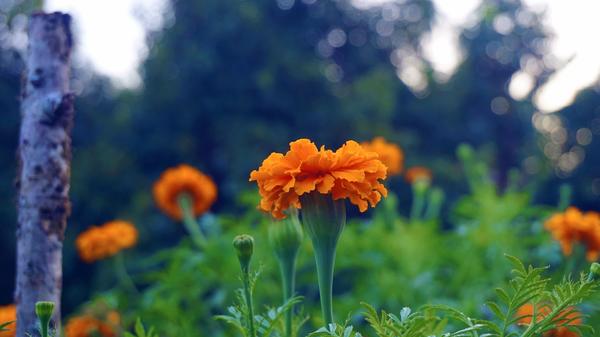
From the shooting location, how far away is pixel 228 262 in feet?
9.70

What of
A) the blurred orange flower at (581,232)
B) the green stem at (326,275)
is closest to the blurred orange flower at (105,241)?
the blurred orange flower at (581,232)

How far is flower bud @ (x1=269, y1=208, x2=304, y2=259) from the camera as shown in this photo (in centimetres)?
151

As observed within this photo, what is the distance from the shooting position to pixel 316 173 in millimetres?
1205

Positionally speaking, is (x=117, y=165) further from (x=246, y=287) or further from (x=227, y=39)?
(x=246, y=287)

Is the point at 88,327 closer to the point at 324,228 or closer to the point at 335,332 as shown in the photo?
the point at 324,228

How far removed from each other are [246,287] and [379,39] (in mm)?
10484

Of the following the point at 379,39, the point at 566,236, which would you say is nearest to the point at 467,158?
the point at 566,236

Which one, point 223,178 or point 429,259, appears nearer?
point 429,259

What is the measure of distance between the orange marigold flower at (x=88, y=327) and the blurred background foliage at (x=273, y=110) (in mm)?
4267

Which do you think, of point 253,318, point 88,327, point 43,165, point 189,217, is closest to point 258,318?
point 253,318

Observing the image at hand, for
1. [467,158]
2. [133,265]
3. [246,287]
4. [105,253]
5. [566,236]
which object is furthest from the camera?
[133,265]

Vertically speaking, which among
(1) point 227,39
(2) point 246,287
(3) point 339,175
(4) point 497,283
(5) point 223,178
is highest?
(1) point 227,39

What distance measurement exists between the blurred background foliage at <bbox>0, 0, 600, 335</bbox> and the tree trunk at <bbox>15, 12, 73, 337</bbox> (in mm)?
5192

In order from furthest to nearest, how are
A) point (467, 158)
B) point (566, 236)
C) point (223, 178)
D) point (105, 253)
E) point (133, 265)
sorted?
1. point (223, 178)
2. point (133, 265)
3. point (467, 158)
4. point (105, 253)
5. point (566, 236)
